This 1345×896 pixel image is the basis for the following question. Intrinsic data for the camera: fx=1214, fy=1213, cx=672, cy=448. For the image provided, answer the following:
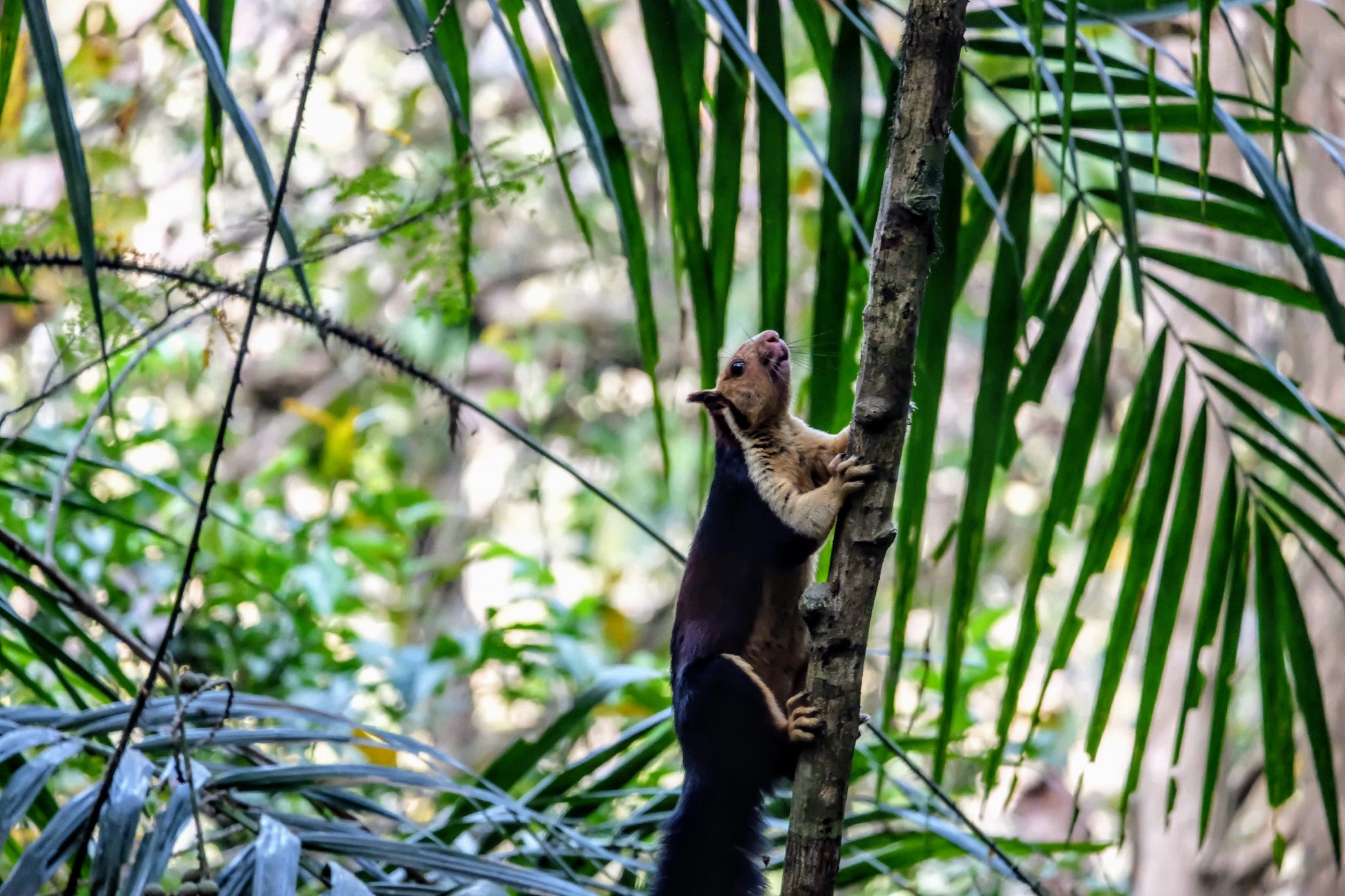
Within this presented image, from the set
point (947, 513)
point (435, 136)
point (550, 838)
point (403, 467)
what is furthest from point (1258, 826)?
point (435, 136)

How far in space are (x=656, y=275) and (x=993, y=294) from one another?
21.0 ft

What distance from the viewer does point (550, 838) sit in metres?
2.24

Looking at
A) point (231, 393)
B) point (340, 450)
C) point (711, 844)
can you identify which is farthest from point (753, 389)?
point (340, 450)

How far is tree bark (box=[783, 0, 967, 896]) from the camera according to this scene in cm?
136

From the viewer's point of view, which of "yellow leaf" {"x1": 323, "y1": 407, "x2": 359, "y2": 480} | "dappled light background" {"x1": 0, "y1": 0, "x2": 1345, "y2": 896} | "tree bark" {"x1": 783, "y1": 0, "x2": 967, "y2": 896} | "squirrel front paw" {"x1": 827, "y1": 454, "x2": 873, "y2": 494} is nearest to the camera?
"tree bark" {"x1": 783, "y1": 0, "x2": 967, "y2": 896}

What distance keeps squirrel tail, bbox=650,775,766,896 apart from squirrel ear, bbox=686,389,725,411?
643mm

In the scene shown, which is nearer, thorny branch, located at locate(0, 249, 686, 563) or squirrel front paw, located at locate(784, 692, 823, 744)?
squirrel front paw, located at locate(784, 692, 823, 744)

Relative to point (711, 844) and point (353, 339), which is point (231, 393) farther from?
point (711, 844)

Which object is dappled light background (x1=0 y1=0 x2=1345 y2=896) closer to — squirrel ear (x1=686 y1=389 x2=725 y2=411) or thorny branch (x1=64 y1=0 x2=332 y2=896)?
squirrel ear (x1=686 y1=389 x2=725 y2=411)

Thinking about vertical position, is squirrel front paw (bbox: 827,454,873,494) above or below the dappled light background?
below

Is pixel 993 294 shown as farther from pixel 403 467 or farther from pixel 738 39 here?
pixel 403 467

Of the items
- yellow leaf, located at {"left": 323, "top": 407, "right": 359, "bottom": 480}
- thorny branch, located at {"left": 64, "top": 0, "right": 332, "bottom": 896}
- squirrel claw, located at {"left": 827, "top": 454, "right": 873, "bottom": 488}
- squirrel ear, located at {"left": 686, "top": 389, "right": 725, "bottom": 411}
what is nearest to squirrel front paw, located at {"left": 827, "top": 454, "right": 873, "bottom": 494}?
squirrel claw, located at {"left": 827, "top": 454, "right": 873, "bottom": 488}

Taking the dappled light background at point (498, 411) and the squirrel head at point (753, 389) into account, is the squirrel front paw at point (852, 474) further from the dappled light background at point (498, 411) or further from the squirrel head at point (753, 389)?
the squirrel head at point (753, 389)

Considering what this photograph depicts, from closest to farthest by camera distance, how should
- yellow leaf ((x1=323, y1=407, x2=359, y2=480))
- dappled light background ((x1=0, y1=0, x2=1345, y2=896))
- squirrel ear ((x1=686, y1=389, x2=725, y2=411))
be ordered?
squirrel ear ((x1=686, y1=389, x2=725, y2=411))
dappled light background ((x1=0, y1=0, x2=1345, y2=896))
yellow leaf ((x1=323, y1=407, x2=359, y2=480))
